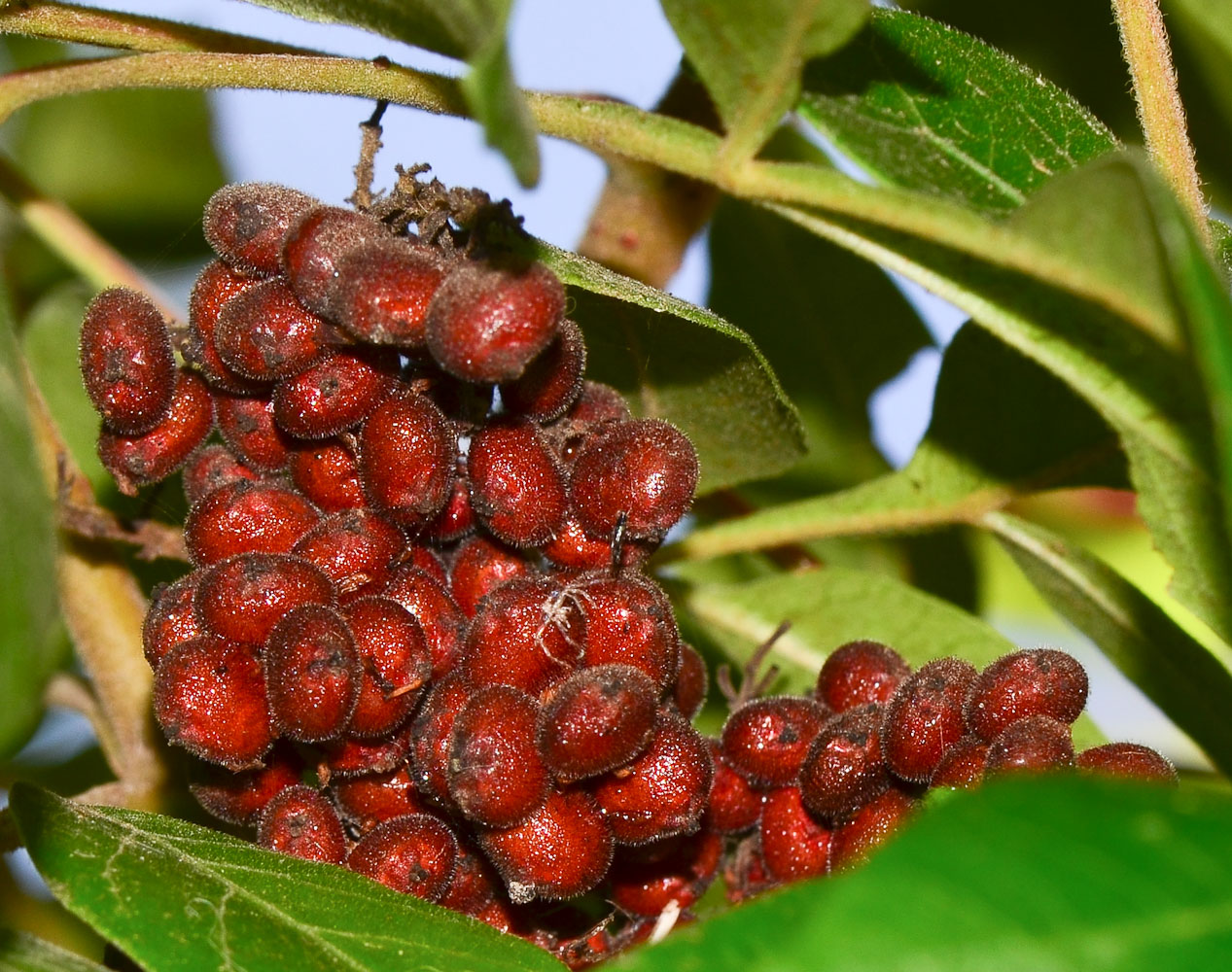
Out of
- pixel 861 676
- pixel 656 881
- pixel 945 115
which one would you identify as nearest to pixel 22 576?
pixel 656 881

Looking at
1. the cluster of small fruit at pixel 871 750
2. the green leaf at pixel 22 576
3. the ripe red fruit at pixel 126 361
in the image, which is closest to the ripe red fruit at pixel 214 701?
the ripe red fruit at pixel 126 361

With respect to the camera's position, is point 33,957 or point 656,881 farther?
point 656,881

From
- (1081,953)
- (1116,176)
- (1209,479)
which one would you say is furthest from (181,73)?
(1081,953)

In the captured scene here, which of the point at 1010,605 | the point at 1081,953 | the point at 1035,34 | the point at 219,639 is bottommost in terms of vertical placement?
the point at 1081,953

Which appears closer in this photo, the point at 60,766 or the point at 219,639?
the point at 219,639

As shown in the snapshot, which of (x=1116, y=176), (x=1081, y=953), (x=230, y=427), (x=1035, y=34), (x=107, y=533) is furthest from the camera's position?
(x=1035, y=34)

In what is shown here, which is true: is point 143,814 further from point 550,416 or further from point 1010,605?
point 1010,605

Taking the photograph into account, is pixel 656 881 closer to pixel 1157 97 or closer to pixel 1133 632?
pixel 1133 632
